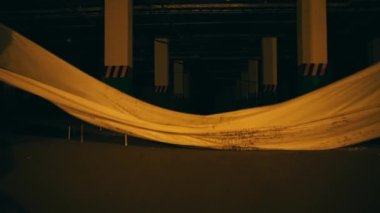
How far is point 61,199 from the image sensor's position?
211cm

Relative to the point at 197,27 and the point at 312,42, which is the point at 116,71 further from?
the point at 197,27

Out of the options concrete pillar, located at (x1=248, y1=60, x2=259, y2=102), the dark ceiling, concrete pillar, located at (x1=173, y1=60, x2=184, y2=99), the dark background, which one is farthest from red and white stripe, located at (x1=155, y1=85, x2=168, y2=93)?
concrete pillar, located at (x1=248, y1=60, x2=259, y2=102)

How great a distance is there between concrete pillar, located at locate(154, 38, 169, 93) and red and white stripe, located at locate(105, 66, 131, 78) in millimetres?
5837

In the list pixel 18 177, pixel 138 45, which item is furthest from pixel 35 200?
pixel 138 45

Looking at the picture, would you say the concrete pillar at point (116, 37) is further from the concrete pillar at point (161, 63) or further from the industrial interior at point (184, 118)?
the concrete pillar at point (161, 63)

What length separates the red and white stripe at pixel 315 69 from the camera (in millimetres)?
7529

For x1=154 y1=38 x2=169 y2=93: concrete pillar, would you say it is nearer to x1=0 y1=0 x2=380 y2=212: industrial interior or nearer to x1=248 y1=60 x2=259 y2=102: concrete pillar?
x1=0 y1=0 x2=380 y2=212: industrial interior

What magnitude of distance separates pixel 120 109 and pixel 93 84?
33cm

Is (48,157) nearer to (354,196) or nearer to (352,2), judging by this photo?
(354,196)

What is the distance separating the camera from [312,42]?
7.43 metres

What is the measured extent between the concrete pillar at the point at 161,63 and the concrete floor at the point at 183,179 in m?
10.3

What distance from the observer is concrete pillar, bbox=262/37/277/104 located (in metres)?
13.0

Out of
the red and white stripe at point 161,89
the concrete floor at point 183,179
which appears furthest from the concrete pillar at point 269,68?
the concrete floor at point 183,179

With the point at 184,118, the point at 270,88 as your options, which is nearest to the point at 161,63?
the point at 270,88
